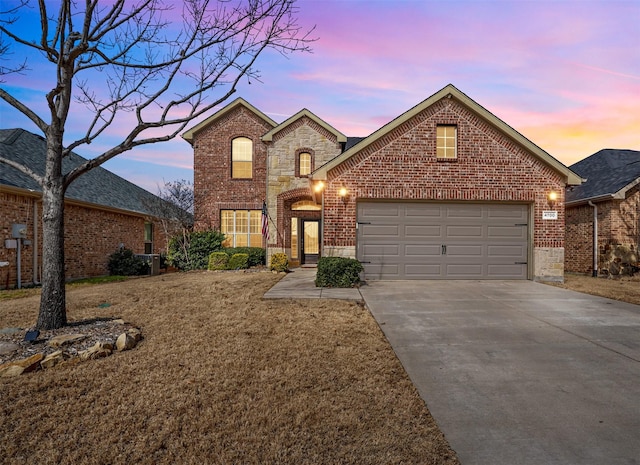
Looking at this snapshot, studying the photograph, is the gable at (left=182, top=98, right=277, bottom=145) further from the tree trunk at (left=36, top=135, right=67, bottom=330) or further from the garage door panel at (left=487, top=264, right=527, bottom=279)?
the tree trunk at (left=36, top=135, right=67, bottom=330)

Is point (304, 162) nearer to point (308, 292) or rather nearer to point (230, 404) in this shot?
point (308, 292)

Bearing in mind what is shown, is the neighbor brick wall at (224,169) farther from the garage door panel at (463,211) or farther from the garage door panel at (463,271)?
the garage door panel at (463,271)

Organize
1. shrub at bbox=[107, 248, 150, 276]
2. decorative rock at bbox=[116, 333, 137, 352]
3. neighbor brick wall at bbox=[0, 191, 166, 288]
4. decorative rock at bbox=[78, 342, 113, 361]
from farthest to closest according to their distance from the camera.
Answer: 1. shrub at bbox=[107, 248, 150, 276]
2. neighbor brick wall at bbox=[0, 191, 166, 288]
3. decorative rock at bbox=[116, 333, 137, 352]
4. decorative rock at bbox=[78, 342, 113, 361]

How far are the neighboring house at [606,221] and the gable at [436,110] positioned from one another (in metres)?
3.28

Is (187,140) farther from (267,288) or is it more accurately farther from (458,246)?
(458,246)

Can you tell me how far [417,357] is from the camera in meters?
4.84

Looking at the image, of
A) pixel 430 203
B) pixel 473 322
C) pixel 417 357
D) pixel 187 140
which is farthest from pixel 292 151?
pixel 417 357

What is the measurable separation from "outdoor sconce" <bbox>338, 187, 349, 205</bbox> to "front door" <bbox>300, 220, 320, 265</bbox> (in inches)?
300

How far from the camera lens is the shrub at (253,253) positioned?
1742 centimetres

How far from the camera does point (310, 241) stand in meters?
19.1

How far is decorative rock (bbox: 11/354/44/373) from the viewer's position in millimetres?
4422

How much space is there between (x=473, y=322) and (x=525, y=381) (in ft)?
8.08

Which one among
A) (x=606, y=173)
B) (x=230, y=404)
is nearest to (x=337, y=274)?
(x=230, y=404)

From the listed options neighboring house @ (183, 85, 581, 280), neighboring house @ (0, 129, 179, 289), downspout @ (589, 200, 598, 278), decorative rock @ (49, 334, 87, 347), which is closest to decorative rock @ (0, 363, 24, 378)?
decorative rock @ (49, 334, 87, 347)
